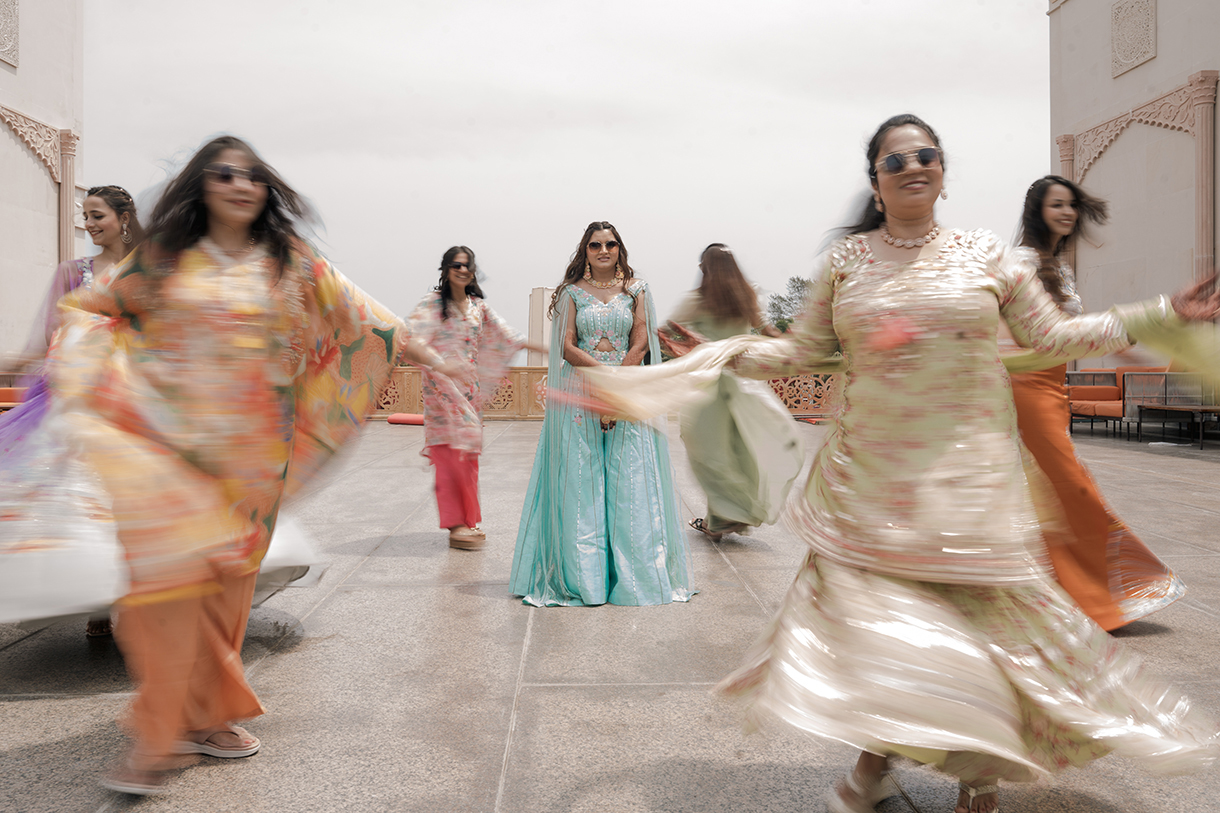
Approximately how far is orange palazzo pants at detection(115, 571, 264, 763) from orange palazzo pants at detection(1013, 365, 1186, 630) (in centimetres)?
320

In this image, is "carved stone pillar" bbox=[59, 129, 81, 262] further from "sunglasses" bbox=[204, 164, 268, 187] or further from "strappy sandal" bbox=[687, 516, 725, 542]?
"sunglasses" bbox=[204, 164, 268, 187]

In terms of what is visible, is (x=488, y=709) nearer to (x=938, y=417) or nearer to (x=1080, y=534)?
(x=938, y=417)

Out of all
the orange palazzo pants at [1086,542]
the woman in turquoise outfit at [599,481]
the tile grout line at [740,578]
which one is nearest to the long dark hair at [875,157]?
the orange palazzo pants at [1086,542]

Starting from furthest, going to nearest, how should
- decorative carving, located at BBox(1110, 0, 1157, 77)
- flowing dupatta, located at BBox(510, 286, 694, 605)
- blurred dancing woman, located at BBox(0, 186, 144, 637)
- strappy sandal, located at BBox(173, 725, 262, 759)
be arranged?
1. decorative carving, located at BBox(1110, 0, 1157, 77)
2. flowing dupatta, located at BBox(510, 286, 694, 605)
3. blurred dancing woman, located at BBox(0, 186, 144, 637)
4. strappy sandal, located at BBox(173, 725, 262, 759)

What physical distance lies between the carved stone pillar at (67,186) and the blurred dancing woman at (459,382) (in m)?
15.4

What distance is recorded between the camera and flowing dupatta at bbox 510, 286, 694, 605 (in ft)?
13.9

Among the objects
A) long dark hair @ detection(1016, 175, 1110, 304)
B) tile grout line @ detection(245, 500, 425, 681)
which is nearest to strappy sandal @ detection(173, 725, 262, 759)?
tile grout line @ detection(245, 500, 425, 681)

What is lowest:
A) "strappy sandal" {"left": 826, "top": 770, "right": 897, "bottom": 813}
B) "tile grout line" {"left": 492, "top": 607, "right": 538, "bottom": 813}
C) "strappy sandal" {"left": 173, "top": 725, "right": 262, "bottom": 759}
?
"tile grout line" {"left": 492, "top": 607, "right": 538, "bottom": 813}

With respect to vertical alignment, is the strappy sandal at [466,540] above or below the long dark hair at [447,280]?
below

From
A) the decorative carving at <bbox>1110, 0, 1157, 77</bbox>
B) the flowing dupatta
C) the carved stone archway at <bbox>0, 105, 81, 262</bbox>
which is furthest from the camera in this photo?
the carved stone archway at <bbox>0, 105, 81, 262</bbox>

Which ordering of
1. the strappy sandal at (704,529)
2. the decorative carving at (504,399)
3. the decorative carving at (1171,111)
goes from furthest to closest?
the decorative carving at (504,399), the decorative carving at (1171,111), the strappy sandal at (704,529)

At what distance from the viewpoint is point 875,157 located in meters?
2.27

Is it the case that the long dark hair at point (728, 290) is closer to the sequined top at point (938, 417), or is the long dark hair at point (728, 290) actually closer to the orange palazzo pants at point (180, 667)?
the sequined top at point (938, 417)

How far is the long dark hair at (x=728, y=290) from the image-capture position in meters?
5.59
